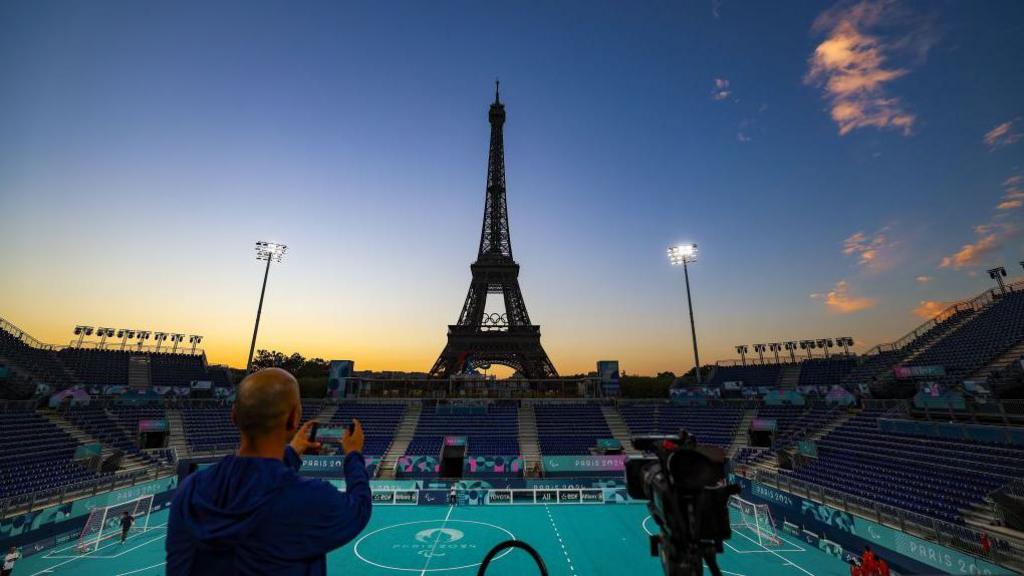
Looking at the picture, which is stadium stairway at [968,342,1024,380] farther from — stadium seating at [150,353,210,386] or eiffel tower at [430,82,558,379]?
stadium seating at [150,353,210,386]

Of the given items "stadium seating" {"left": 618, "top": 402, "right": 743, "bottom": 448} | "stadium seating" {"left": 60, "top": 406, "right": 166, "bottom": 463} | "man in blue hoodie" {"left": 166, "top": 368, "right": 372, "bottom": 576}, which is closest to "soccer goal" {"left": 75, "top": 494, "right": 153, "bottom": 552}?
"stadium seating" {"left": 60, "top": 406, "right": 166, "bottom": 463}

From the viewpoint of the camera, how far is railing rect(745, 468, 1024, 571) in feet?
45.3

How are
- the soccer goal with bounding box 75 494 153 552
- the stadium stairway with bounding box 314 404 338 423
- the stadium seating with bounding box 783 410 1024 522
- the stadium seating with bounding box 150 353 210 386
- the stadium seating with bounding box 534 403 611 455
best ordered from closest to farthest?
the stadium seating with bounding box 783 410 1024 522, the soccer goal with bounding box 75 494 153 552, the stadium seating with bounding box 534 403 611 455, the stadium stairway with bounding box 314 404 338 423, the stadium seating with bounding box 150 353 210 386

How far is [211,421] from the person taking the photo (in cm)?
3969

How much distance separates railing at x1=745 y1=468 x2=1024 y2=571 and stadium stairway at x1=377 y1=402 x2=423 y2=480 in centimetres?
2792

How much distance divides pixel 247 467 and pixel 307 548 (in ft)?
1.77

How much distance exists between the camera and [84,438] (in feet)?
101

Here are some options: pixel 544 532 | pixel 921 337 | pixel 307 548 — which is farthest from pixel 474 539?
pixel 921 337

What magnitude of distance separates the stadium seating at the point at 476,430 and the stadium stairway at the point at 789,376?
95.4 ft

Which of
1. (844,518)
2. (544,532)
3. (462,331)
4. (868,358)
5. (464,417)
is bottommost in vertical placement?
(544,532)

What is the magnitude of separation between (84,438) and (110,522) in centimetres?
1390

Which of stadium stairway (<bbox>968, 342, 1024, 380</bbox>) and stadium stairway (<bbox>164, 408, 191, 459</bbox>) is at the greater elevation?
stadium stairway (<bbox>968, 342, 1024, 380</bbox>)

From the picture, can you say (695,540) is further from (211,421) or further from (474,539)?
(211,421)

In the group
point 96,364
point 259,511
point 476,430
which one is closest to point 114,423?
point 96,364
